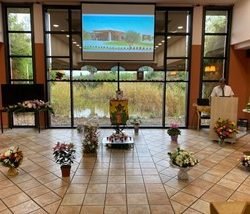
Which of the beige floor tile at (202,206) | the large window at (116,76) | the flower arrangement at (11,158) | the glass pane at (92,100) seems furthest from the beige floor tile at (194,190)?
the glass pane at (92,100)

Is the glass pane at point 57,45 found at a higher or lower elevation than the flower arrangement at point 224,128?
higher

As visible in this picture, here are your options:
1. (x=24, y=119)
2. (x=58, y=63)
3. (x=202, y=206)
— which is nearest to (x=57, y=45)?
(x=58, y=63)

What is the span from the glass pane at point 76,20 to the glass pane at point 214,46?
403 cm

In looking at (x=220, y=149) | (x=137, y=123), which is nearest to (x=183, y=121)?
(x=137, y=123)

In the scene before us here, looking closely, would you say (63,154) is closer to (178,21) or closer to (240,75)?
(178,21)

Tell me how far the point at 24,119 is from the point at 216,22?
22.6 feet

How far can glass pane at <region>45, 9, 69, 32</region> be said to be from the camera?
7398 mm

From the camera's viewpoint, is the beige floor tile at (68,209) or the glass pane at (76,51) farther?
the glass pane at (76,51)

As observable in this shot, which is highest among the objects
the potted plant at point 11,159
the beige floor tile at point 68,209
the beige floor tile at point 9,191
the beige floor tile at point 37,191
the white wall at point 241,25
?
the white wall at point 241,25

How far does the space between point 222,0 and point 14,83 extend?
265 inches

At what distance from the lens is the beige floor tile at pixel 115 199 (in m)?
3.23

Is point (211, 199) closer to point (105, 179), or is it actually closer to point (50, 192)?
point (105, 179)

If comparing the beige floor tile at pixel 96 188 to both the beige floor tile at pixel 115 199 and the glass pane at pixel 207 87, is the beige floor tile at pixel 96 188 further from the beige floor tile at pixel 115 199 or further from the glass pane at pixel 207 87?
the glass pane at pixel 207 87

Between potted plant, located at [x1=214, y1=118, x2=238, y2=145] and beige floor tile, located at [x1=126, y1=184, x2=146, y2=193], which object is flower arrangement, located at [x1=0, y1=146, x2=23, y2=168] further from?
potted plant, located at [x1=214, y1=118, x2=238, y2=145]
